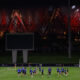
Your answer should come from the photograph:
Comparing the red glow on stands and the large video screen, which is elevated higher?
the red glow on stands

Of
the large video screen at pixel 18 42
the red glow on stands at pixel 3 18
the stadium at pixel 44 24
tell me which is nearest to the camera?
the large video screen at pixel 18 42

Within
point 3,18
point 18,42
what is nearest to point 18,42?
point 18,42

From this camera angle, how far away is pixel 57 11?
4469cm

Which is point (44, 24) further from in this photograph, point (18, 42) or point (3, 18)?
point (18, 42)

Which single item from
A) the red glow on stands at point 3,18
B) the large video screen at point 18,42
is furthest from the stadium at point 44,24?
the large video screen at point 18,42

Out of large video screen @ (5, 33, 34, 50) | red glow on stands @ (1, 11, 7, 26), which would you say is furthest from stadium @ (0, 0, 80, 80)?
large video screen @ (5, 33, 34, 50)

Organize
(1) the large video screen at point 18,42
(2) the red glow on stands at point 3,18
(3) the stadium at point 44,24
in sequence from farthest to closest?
(2) the red glow on stands at point 3,18, (3) the stadium at point 44,24, (1) the large video screen at point 18,42

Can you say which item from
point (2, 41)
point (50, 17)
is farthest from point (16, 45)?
point (50, 17)

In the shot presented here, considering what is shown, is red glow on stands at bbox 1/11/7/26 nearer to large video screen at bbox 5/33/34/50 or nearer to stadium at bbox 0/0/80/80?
stadium at bbox 0/0/80/80

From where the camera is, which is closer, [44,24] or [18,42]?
[18,42]

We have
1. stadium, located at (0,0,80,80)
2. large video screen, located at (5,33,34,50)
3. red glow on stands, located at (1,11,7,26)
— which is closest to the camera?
large video screen, located at (5,33,34,50)

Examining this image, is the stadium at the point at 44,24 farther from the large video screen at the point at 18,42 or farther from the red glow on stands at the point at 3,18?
the large video screen at the point at 18,42

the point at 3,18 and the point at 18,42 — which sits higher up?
the point at 3,18

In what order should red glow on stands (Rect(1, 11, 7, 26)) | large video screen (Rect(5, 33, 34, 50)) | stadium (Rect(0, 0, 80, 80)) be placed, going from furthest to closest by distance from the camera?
red glow on stands (Rect(1, 11, 7, 26)) < stadium (Rect(0, 0, 80, 80)) < large video screen (Rect(5, 33, 34, 50))
